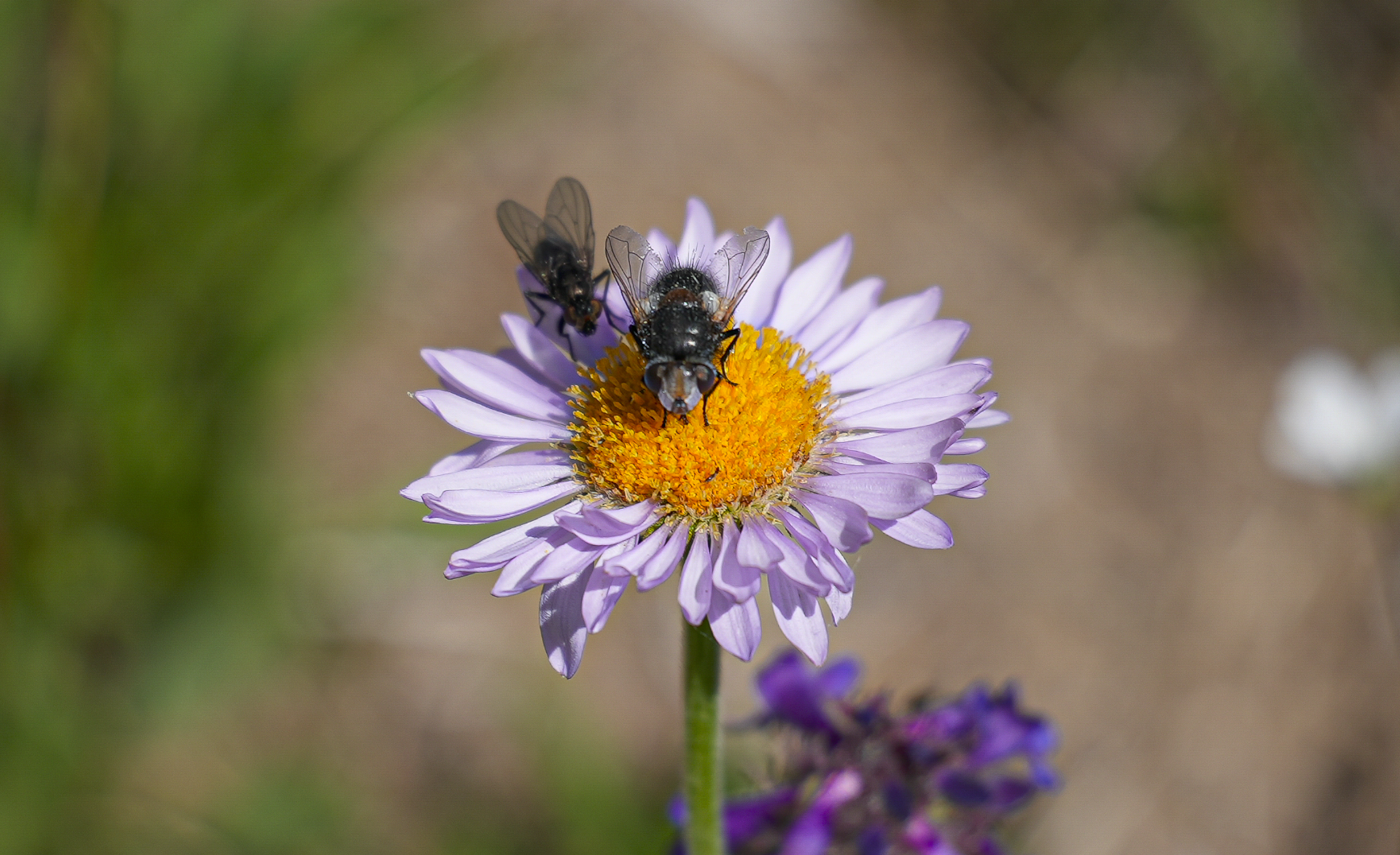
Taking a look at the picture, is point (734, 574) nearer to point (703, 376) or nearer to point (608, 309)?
point (703, 376)

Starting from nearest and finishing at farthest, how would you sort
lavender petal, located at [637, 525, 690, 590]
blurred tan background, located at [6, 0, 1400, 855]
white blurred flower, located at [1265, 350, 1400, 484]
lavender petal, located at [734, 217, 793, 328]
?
1. lavender petal, located at [637, 525, 690, 590]
2. lavender petal, located at [734, 217, 793, 328]
3. white blurred flower, located at [1265, 350, 1400, 484]
4. blurred tan background, located at [6, 0, 1400, 855]

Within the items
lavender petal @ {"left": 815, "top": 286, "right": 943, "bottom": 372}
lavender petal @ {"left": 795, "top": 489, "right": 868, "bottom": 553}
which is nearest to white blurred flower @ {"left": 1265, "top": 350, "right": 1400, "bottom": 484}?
lavender petal @ {"left": 815, "top": 286, "right": 943, "bottom": 372}

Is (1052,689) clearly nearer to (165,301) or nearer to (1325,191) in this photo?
(1325,191)

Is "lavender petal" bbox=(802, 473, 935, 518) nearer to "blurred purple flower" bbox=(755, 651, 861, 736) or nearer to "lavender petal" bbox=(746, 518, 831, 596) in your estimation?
"lavender petal" bbox=(746, 518, 831, 596)

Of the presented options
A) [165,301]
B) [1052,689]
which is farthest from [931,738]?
→ [165,301]

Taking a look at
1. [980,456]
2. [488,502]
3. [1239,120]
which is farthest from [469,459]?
[1239,120]

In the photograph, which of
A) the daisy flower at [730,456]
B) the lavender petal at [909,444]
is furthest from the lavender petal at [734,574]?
the lavender petal at [909,444]
